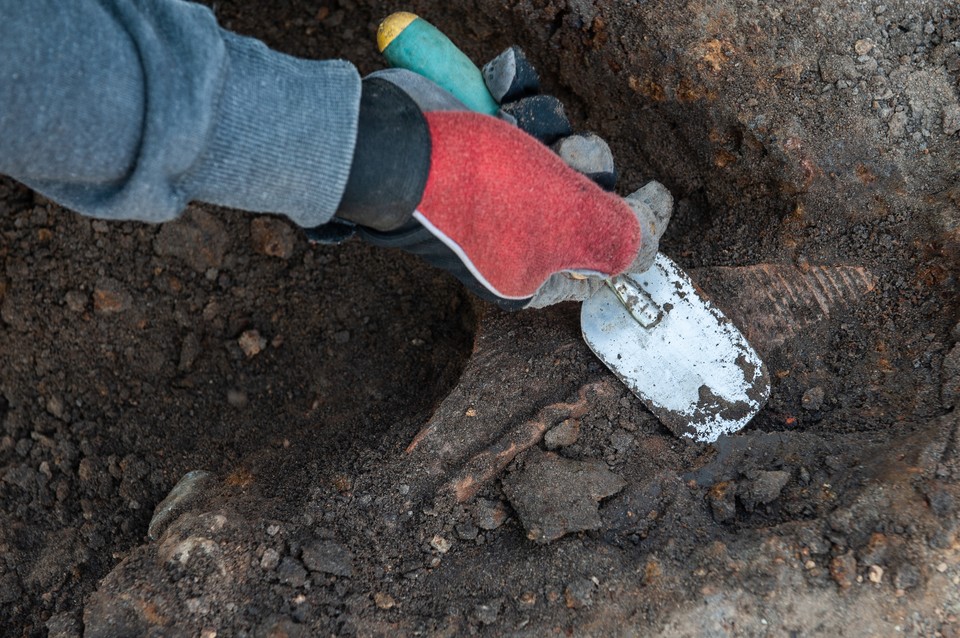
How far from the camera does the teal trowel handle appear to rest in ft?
5.23

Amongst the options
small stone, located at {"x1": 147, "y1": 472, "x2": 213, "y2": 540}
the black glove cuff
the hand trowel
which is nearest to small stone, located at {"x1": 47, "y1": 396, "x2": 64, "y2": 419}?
small stone, located at {"x1": 147, "y1": 472, "x2": 213, "y2": 540}

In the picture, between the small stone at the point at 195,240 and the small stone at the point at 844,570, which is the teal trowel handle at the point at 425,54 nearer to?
the small stone at the point at 195,240

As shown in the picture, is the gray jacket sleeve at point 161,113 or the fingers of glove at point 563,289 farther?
the fingers of glove at point 563,289

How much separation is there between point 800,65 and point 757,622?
1433 mm

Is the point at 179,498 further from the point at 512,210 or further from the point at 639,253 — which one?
the point at 639,253

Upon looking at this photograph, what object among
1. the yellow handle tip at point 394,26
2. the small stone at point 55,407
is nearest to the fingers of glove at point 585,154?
the yellow handle tip at point 394,26

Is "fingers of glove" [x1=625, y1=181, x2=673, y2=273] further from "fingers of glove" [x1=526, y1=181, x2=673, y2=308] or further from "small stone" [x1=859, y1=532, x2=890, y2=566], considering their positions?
"small stone" [x1=859, y1=532, x2=890, y2=566]

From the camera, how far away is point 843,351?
1960mm

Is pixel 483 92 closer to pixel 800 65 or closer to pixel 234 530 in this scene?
pixel 800 65

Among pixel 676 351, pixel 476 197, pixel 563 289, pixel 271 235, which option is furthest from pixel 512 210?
pixel 271 235

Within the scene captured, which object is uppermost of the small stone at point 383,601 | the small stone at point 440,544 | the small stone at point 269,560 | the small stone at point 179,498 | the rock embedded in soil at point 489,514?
the rock embedded in soil at point 489,514

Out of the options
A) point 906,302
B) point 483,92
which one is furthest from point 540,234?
point 906,302

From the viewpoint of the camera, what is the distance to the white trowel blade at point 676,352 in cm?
192

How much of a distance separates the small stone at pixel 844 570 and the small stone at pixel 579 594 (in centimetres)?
51
